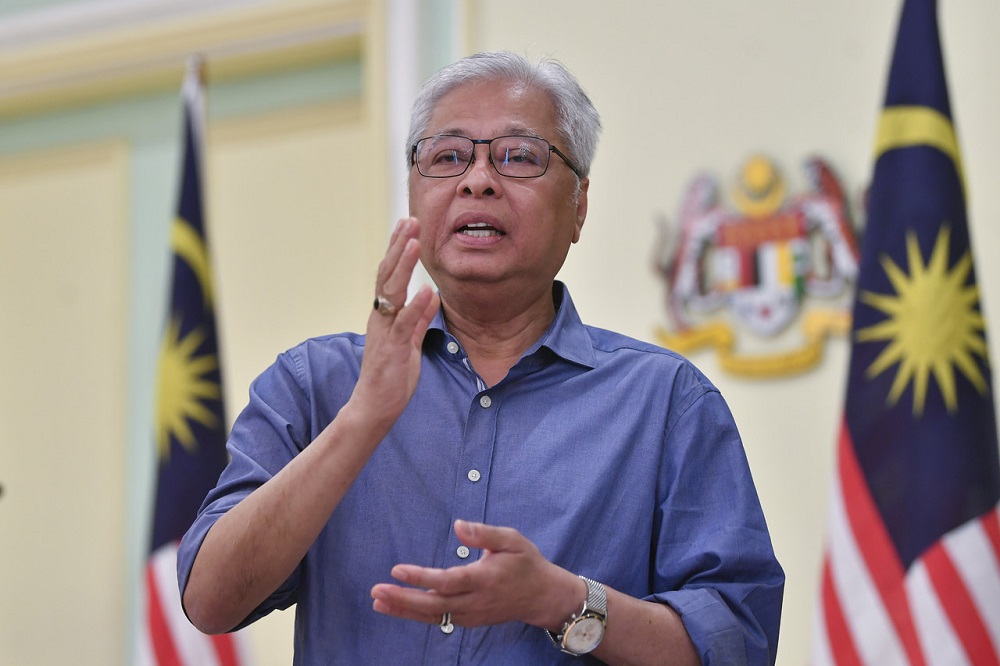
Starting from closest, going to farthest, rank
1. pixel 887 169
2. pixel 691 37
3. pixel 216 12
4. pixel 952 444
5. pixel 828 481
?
pixel 952 444, pixel 887 169, pixel 828 481, pixel 691 37, pixel 216 12

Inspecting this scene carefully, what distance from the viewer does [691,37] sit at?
348 cm

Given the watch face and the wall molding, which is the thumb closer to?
the watch face

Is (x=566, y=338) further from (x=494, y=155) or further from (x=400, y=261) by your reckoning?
(x=400, y=261)

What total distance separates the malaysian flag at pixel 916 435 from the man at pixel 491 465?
3.58 ft

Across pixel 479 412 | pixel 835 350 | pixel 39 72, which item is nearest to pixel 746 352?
pixel 835 350

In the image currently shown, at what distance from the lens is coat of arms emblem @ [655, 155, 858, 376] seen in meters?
3.19

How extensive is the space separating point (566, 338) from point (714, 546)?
0.33 meters

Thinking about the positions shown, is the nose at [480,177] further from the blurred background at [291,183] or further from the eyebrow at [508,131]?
the blurred background at [291,183]

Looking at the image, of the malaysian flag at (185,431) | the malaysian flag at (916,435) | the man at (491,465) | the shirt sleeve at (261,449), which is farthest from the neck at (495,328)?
the malaysian flag at (185,431)

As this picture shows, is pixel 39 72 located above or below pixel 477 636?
above

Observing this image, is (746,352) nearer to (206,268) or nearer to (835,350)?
(835,350)

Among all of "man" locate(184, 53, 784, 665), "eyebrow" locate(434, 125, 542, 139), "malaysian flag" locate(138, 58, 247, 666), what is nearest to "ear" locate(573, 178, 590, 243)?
"man" locate(184, 53, 784, 665)

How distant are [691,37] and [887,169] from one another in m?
1.05

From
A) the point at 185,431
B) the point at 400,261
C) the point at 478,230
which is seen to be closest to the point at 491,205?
the point at 478,230
